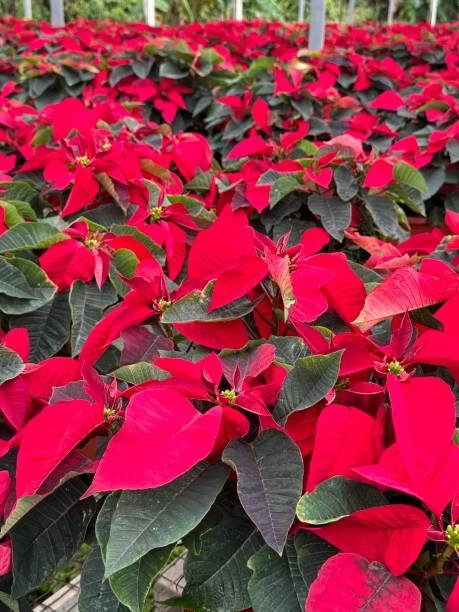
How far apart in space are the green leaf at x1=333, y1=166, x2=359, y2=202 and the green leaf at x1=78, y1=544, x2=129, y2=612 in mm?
712

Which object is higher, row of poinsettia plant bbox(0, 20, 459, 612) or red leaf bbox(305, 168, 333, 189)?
red leaf bbox(305, 168, 333, 189)

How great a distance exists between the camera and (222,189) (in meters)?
1.11

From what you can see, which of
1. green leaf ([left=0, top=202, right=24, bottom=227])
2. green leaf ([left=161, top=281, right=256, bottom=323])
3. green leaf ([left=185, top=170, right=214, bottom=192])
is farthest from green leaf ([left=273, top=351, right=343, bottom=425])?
green leaf ([left=185, top=170, right=214, bottom=192])

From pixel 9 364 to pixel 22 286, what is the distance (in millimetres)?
173

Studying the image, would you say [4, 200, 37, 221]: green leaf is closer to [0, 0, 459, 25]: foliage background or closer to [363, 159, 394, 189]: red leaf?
[363, 159, 394, 189]: red leaf

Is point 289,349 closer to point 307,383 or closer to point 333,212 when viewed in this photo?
point 307,383

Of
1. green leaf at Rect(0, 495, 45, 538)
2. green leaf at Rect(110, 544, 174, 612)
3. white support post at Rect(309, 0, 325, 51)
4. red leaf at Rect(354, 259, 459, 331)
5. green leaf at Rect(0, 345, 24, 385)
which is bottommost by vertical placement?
green leaf at Rect(110, 544, 174, 612)

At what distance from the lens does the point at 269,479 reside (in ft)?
1.46

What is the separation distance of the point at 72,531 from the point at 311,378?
0.72 ft

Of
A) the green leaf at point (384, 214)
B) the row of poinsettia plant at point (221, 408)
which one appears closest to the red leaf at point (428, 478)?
the row of poinsettia plant at point (221, 408)

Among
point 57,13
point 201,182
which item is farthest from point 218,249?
point 57,13

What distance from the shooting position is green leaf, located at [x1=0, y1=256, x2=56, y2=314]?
2.37 feet

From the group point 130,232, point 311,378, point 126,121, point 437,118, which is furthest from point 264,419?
point 437,118

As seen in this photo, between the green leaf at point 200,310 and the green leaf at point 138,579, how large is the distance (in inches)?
7.5
